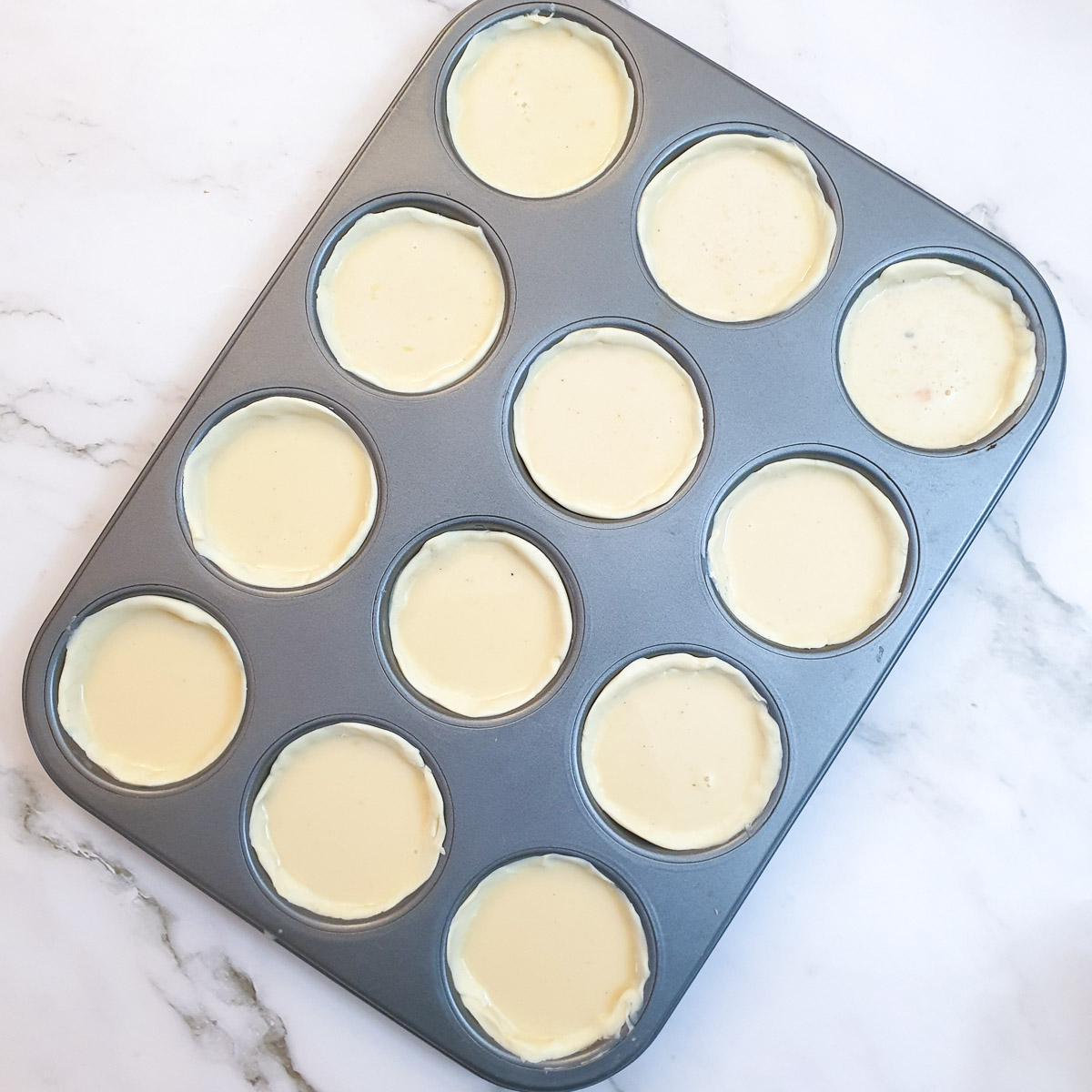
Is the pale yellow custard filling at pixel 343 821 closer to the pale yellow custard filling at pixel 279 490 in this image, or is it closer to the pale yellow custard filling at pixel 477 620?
the pale yellow custard filling at pixel 477 620

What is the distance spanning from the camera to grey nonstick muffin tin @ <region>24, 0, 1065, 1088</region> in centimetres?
129

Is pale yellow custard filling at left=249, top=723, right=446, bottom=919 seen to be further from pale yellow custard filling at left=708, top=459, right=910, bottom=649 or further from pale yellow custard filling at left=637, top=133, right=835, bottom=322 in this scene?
pale yellow custard filling at left=637, top=133, right=835, bottom=322

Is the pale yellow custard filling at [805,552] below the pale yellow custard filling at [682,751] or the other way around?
the other way around

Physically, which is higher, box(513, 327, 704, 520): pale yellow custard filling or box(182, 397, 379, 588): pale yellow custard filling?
box(513, 327, 704, 520): pale yellow custard filling

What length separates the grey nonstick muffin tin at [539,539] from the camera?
50.9 inches

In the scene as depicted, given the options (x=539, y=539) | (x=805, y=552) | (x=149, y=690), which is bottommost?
(x=149, y=690)

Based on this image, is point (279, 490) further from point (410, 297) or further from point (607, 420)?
point (607, 420)

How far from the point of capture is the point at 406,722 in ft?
4.33

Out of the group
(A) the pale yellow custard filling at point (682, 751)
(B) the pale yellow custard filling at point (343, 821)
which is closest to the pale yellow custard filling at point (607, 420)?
(A) the pale yellow custard filling at point (682, 751)

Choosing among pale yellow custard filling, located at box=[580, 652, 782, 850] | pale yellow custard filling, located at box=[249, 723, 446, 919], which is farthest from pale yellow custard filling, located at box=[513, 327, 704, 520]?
pale yellow custard filling, located at box=[249, 723, 446, 919]

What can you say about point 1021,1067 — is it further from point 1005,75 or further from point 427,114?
point 427,114

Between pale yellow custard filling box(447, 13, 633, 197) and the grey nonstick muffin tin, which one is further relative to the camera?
pale yellow custard filling box(447, 13, 633, 197)

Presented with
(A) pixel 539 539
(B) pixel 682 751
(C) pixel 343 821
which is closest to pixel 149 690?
(C) pixel 343 821

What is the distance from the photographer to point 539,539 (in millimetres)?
1352
